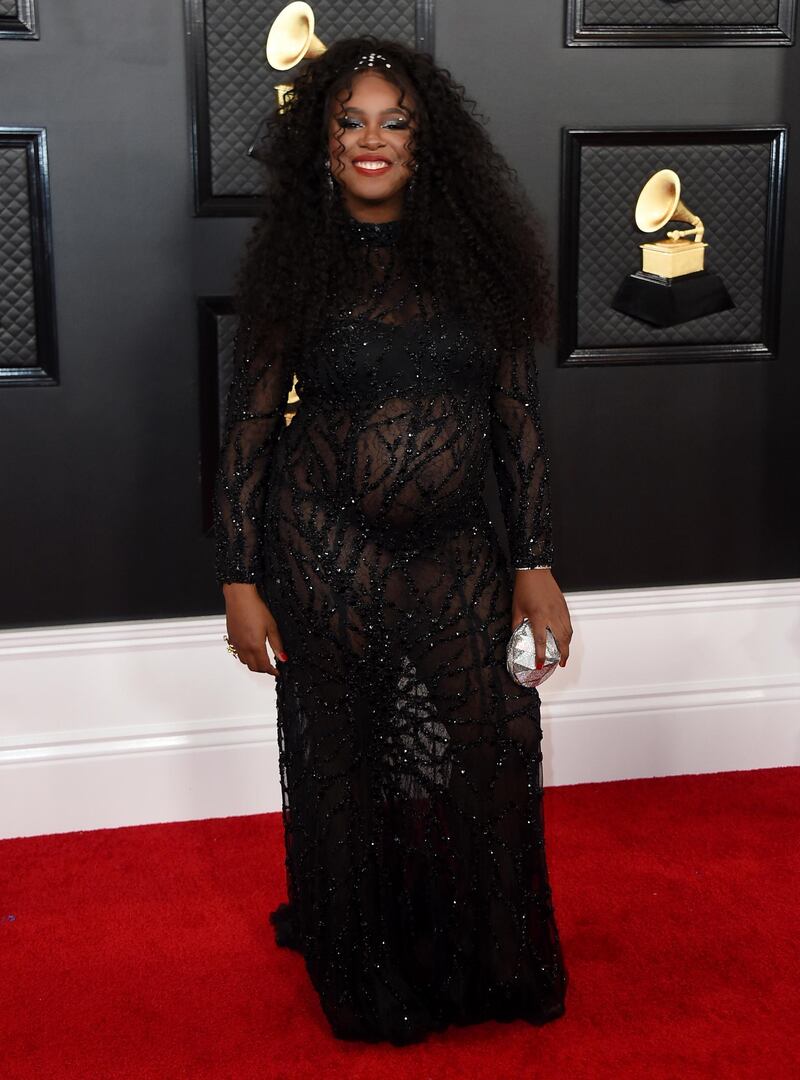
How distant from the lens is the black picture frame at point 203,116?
2.93 m

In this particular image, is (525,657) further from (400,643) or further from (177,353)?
(177,353)

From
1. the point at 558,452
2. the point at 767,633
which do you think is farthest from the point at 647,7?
the point at 767,633

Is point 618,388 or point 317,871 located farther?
point 618,388

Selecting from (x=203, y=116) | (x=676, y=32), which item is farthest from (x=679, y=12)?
(x=203, y=116)

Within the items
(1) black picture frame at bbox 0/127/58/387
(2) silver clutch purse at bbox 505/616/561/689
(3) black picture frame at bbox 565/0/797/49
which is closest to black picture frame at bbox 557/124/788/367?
(3) black picture frame at bbox 565/0/797/49

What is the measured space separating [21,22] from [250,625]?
60.8 inches

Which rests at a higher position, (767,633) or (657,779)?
(767,633)

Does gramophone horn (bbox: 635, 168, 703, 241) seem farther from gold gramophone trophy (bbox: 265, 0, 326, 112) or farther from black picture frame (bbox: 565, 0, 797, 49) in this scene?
gold gramophone trophy (bbox: 265, 0, 326, 112)

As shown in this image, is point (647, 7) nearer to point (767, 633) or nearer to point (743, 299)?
point (743, 299)

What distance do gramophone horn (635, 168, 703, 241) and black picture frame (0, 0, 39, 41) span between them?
4.96ft

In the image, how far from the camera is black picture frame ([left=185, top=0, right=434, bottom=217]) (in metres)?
2.93

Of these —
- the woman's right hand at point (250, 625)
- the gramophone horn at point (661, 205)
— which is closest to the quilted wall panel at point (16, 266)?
the woman's right hand at point (250, 625)

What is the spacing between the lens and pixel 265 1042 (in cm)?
240

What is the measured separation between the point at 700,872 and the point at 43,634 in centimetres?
171
